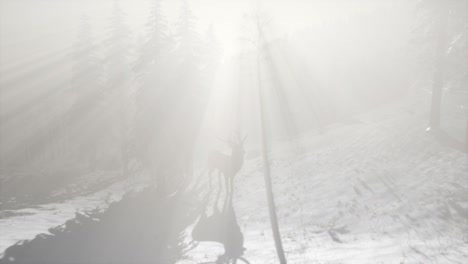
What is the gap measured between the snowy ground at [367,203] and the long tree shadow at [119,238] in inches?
94.3

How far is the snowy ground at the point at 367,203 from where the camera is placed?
9.38m

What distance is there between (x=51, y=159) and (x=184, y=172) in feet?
62.7

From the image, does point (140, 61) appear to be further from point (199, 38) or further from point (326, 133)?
point (326, 133)

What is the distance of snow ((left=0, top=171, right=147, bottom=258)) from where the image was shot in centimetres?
1266

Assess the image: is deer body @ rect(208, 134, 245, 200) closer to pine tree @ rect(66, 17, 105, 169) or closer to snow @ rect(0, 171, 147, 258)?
snow @ rect(0, 171, 147, 258)

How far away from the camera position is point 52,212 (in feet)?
57.7

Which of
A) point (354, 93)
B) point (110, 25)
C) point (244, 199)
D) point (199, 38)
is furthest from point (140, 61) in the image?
point (354, 93)

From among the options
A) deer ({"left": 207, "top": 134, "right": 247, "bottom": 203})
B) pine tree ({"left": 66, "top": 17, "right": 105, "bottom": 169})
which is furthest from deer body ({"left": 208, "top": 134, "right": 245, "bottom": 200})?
pine tree ({"left": 66, "top": 17, "right": 105, "bottom": 169})

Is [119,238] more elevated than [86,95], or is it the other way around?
[86,95]

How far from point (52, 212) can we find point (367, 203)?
1783 centimetres

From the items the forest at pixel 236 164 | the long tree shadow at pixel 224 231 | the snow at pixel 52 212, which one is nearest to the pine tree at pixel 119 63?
the forest at pixel 236 164

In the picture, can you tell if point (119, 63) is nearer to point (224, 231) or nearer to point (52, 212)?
point (52, 212)

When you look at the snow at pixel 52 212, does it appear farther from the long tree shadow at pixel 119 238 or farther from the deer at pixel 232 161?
the deer at pixel 232 161

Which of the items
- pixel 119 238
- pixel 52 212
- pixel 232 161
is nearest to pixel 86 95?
pixel 52 212
